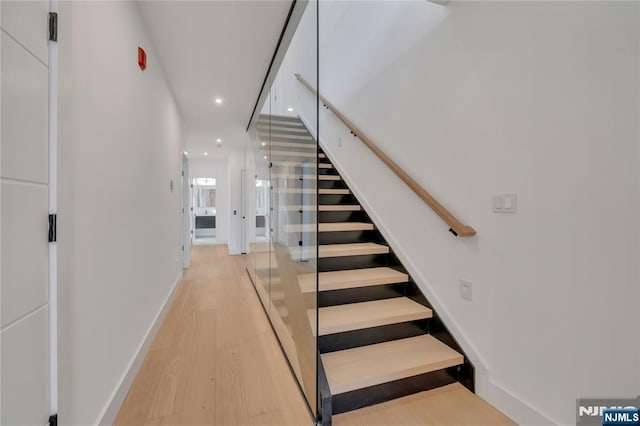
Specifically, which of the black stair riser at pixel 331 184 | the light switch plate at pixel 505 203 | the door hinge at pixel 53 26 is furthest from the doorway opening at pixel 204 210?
the light switch plate at pixel 505 203

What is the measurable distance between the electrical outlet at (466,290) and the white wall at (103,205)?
2111mm

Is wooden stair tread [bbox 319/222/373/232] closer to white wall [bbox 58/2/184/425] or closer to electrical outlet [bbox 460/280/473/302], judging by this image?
electrical outlet [bbox 460/280/473/302]

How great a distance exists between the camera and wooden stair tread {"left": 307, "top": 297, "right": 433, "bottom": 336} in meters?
1.85

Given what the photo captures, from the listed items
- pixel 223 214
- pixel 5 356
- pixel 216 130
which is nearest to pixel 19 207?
pixel 5 356

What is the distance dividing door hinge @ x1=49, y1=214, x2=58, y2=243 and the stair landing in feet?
5.26

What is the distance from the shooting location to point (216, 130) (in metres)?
5.45

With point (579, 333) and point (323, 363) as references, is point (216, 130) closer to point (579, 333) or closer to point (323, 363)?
point (323, 363)

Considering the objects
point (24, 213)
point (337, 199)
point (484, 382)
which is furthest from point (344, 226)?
point (24, 213)

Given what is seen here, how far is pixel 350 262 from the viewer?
8.16 feet

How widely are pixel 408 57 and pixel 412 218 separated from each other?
140 cm

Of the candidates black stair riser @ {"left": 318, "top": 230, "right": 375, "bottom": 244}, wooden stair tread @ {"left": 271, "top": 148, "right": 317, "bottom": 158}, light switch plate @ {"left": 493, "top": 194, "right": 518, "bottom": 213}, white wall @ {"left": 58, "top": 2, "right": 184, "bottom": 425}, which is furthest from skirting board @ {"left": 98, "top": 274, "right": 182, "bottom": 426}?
light switch plate @ {"left": 493, "top": 194, "right": 518, "bottom": 213}

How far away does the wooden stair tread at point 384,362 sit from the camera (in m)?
1.59

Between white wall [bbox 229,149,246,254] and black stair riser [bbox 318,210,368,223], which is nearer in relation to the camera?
black stair riser [bbox 318,210,368,223]

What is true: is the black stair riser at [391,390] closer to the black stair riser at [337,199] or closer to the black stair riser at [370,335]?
the black stair riser at [370,335]
